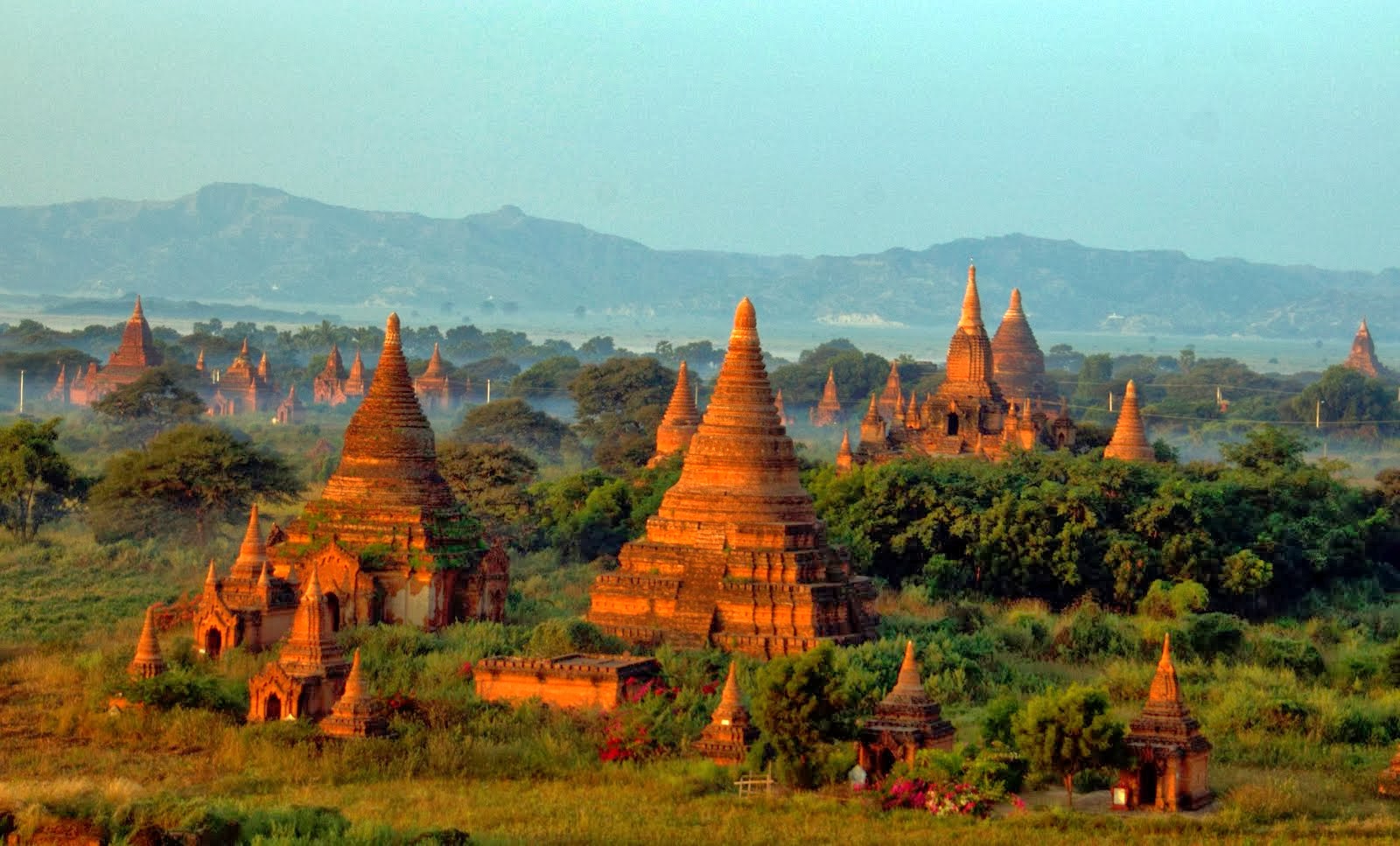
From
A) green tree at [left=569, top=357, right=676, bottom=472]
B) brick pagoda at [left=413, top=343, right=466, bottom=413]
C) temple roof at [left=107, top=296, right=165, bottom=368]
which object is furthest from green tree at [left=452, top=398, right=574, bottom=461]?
brick pagoda at [left=413, top=343, right=466, bottom=413]

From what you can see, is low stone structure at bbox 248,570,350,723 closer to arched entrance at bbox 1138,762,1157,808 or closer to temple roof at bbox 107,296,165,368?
arched entrance at bbox 1138,762,1157,808

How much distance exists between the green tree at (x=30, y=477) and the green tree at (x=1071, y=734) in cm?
2876

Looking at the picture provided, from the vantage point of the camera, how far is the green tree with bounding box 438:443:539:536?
5178 centimetres

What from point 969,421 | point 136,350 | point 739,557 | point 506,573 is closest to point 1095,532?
point 739,557

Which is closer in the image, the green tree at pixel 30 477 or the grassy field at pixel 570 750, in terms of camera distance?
the grassy field at pixel 570 750

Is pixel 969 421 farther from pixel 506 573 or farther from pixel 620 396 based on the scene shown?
pixel 620 396

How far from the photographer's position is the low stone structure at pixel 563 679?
30297 millimetres

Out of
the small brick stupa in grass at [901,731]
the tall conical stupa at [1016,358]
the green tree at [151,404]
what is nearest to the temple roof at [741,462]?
the small brick stupa in grass at [901,731]

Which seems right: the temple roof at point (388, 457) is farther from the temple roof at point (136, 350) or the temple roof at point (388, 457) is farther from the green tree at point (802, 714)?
the temple roof at point (136, 350)

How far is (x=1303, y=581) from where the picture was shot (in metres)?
46.2

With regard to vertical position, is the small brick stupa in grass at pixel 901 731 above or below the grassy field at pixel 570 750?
above

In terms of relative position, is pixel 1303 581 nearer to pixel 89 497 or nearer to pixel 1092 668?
pixel 1092 668

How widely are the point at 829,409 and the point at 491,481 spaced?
58.3 m

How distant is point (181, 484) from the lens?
161ft
